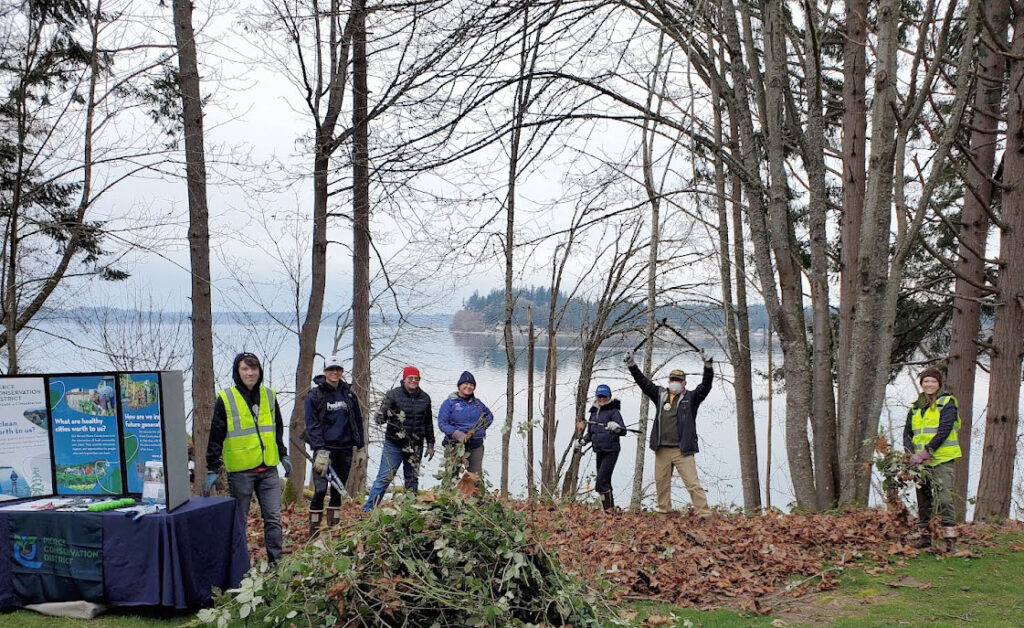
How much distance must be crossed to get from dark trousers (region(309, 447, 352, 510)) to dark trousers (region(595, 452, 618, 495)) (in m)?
3.36

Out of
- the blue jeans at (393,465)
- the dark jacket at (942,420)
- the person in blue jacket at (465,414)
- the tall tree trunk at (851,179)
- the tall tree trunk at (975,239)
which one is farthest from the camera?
the tall tree trunk at (975,239)

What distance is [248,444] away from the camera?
6.58m

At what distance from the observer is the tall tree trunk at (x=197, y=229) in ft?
33.2

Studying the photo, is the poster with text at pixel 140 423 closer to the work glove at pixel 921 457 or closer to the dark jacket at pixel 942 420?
the work glove at pixel 921 457

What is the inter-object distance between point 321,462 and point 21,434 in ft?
8.64

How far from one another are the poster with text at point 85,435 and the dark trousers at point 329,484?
2074 millimetres

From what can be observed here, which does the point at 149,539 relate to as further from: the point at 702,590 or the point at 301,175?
the point at 301,175

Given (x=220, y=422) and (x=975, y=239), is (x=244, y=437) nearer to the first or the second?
(x=220, y=422)

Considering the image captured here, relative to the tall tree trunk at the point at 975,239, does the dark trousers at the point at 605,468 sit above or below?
below

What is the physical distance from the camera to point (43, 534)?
19.2 ft

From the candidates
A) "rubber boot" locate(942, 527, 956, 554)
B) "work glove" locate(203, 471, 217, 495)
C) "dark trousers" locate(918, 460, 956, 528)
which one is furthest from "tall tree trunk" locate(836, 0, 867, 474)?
"work glove" locate(203, 471, 217, 495)

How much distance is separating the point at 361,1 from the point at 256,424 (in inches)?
272

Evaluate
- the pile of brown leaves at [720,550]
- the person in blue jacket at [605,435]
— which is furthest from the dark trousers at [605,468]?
the pile of brown leaves at [720,550]

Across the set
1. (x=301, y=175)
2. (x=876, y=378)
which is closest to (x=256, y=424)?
(x=301, y=175)
